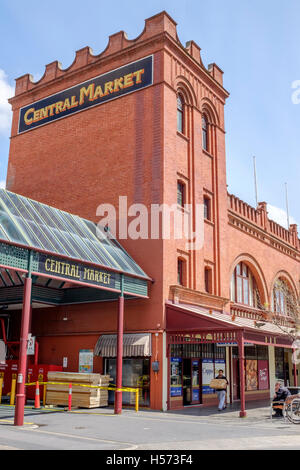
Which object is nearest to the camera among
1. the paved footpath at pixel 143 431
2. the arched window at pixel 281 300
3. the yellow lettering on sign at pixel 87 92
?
the paved footpath at pixel 143 431

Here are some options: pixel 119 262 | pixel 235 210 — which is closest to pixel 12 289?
pixel 119 262

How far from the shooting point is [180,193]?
25531 mm

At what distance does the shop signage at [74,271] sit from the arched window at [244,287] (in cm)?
1290

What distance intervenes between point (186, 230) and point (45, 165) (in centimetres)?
1004

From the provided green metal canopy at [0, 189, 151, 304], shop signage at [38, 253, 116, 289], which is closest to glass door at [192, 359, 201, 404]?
green metal canopy at [0, 189, 151, 304]

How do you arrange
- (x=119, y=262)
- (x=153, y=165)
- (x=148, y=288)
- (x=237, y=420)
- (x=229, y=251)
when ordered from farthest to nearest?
(x=229, y=251)
(x=153, y=165)
(x=148, y=288)
(x=119, y=262)
(x=237, y=420)

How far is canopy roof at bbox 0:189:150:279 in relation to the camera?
16562mm

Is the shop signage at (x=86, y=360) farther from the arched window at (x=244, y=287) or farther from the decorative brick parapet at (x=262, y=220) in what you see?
the decorative brick parapet at (x=262, y=220)

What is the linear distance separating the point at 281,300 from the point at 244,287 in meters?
7.29

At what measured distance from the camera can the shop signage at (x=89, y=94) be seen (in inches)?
1016

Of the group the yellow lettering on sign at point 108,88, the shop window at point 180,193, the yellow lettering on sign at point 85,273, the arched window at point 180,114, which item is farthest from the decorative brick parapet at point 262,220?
the yellow lettering on sign at point 85,273

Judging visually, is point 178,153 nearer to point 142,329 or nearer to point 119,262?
point 119,262

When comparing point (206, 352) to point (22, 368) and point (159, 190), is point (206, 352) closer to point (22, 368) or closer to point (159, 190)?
point (159, 190)

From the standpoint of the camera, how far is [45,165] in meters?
29.2
